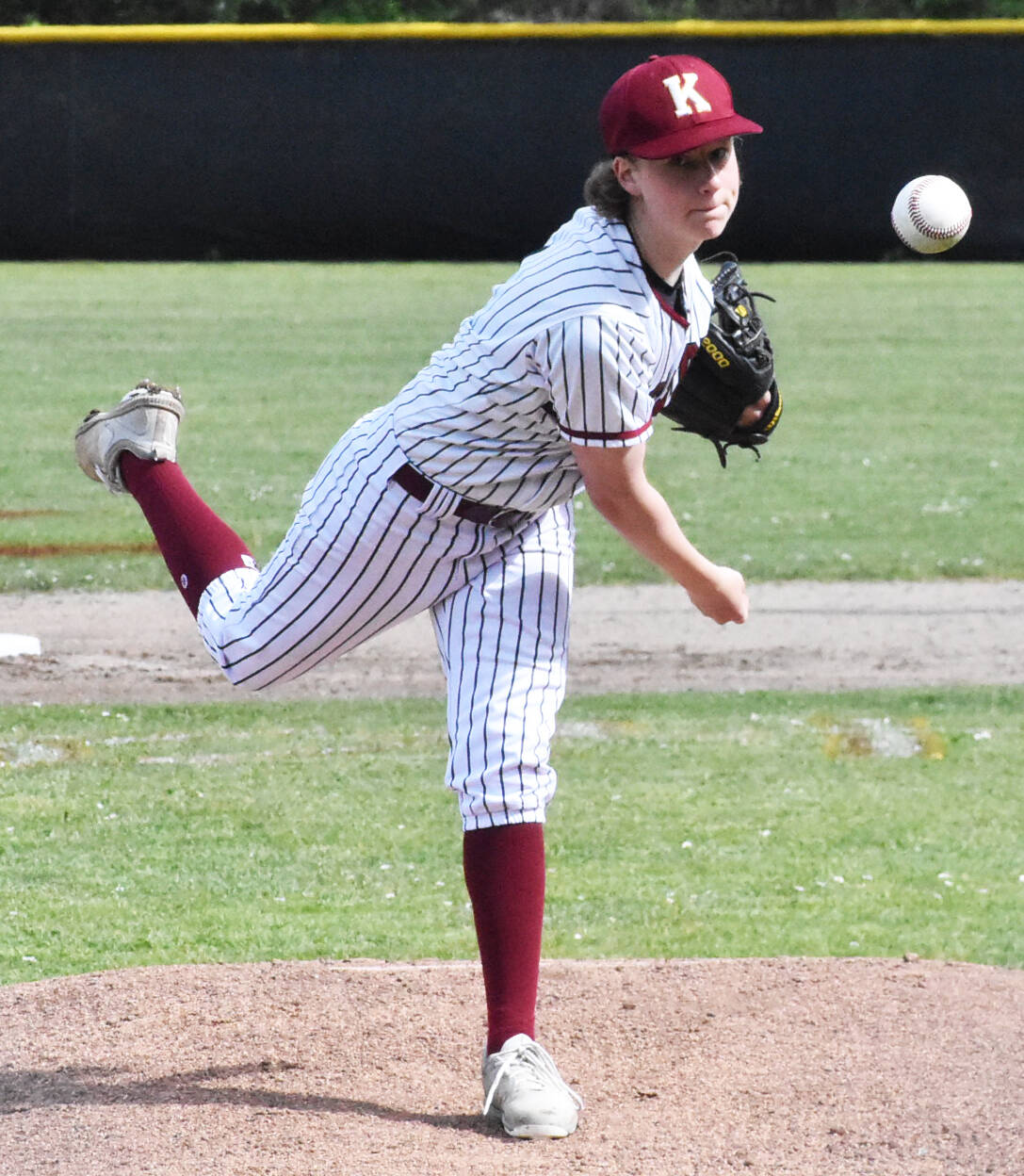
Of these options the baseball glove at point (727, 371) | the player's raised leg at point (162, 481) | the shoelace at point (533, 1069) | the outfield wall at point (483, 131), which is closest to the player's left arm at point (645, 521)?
the baseball glove at point (727, 371)

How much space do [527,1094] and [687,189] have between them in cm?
145

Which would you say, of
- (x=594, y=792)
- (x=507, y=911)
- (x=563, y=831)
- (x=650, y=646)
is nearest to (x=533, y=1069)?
(x=507, y=911)

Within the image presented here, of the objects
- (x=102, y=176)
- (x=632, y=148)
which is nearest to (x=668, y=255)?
(x=632, y=148)

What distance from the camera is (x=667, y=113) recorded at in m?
2.77

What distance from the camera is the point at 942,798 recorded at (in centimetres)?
536

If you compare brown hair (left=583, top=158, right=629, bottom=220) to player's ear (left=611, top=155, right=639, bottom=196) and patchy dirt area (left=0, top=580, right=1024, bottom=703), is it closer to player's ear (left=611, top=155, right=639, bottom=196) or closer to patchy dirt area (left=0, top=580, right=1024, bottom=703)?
player's ear (left=611, top=155, right=639, bottom=196)

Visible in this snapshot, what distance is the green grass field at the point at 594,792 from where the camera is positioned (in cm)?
432

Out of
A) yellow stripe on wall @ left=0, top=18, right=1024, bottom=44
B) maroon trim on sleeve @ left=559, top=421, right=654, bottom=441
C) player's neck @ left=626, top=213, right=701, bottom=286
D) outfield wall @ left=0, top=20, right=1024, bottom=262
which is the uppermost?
yellow stripe on wall @ left=0, top=18, right=1024, bottom=44

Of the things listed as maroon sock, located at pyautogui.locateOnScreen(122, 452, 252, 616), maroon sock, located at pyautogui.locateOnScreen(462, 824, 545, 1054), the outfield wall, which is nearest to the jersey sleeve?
maroon sock, located at pyautogui.locateOnScreen(462, 824, 545, 1054)

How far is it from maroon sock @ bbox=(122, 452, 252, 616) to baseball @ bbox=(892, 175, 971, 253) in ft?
4.99

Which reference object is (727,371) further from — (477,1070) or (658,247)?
(477,1070)

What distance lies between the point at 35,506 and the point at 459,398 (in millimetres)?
7097

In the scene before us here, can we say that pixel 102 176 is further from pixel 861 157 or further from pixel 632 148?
pixel 632 148

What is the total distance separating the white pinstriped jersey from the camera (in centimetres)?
280
